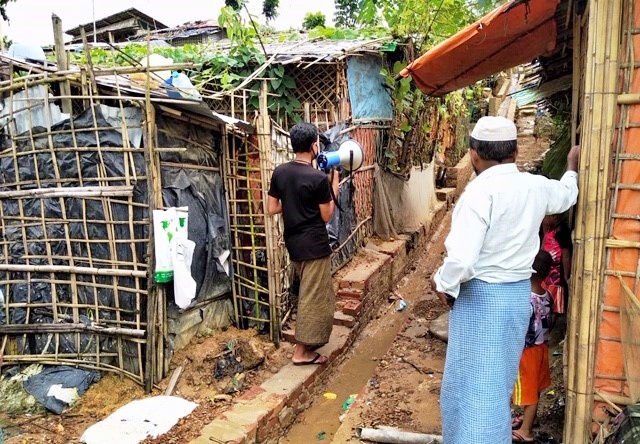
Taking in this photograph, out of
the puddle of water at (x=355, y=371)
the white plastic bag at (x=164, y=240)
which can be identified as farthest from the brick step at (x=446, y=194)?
the white plastic bag at (x=164, y=240)

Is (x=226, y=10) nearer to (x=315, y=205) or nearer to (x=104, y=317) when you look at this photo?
(x=315, y=205)

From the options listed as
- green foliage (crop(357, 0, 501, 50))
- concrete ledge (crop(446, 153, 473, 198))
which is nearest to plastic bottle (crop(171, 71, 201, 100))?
green foliage (crop(357, 0, 501, 50))

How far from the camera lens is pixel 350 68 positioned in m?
7.14

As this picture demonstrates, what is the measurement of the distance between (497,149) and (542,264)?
35.6 inches

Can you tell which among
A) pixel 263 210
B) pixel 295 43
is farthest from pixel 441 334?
pixel 295 43

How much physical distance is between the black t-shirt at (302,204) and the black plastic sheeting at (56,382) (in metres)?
2.08

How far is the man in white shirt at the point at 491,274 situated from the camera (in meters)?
2.30

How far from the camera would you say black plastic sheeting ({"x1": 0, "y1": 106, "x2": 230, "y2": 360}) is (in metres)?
4.22

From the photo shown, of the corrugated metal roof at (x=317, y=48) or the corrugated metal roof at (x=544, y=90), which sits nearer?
the corrugated metal roof at (x=544, y=90)

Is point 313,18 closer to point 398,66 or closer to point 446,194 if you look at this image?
point 446,194

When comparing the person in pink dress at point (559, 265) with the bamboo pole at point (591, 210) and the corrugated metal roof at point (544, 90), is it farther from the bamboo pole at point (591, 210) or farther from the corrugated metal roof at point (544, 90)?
the corrugated metal roof at point (544, 90)

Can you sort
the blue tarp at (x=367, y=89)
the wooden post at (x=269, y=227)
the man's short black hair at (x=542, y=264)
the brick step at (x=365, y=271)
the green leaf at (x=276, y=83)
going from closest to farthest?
the man's short black hair at (x=542, y=264)
the wooden post at (x=269, y=227)
the brick step at (x=365, y=271)
the green leaf at (x=276, y=83)
the blue tarp at (x=367, y=89)

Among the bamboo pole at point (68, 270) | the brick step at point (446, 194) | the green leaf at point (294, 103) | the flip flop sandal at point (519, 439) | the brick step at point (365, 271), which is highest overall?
the green leaf at point (294, 103)

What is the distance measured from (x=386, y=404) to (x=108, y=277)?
8.37ft
